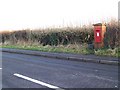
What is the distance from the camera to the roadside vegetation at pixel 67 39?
18438 millimetres

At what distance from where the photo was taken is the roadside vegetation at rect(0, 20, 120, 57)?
18.4m

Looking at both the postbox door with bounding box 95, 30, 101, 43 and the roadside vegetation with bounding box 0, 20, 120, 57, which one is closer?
the roadside vegetation with bounding box 0, 20, 120, 57

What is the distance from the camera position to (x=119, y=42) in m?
18.1

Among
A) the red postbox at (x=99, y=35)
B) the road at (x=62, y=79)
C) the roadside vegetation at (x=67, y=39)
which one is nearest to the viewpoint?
the road at (x=62, y=79)

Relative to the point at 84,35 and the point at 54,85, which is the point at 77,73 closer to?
the point at 54,85

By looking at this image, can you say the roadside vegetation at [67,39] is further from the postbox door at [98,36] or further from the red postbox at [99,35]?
the postbox door at [98,36]

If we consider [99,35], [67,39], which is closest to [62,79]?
[99,35]

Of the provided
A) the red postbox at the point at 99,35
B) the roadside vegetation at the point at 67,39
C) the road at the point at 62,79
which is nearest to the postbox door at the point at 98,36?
the red postbox at the point at 99,35

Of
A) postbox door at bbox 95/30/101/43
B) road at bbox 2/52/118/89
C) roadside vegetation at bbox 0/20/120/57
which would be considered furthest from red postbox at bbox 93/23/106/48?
road at bbox 2/52/118/89

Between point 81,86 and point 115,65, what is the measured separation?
450cm

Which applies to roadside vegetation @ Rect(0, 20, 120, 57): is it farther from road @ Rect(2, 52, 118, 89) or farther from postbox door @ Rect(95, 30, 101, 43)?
road @ Rect(2, 52, 118, 89)

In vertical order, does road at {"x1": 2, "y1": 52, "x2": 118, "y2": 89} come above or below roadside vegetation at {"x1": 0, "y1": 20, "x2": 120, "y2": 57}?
below

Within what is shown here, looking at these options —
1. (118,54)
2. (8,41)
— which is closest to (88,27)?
(118,54)

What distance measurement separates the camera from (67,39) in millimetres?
24891
